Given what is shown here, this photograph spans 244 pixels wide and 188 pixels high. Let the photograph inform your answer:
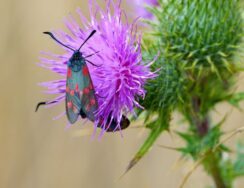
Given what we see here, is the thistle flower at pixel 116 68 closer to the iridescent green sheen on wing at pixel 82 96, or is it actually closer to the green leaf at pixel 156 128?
the iridescent green sheen on wing at pixel 82 96

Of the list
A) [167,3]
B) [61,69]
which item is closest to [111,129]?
[61,69]

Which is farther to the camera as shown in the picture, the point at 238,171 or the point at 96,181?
the point at 96,181

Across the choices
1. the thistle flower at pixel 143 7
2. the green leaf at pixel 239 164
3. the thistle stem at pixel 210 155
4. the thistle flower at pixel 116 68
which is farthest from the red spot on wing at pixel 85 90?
the thistle flower at pixel 143 7

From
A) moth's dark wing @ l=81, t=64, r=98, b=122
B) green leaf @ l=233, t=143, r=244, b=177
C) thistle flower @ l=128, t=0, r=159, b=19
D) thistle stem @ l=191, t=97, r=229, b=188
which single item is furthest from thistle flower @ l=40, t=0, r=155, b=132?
thistle flower @ l=128, t=0, r=159, b=19

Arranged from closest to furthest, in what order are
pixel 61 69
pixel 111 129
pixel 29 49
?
pixel 111 129 < pixel 61 69 < pixel 29 49

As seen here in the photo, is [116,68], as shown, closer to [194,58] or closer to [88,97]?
[88,97]

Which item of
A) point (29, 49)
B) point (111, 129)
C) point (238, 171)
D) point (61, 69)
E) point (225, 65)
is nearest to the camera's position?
point (111, 129)

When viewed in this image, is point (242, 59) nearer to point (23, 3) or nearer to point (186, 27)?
point (186, 27)

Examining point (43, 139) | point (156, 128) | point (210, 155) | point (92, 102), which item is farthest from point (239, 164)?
point (43, 139)
